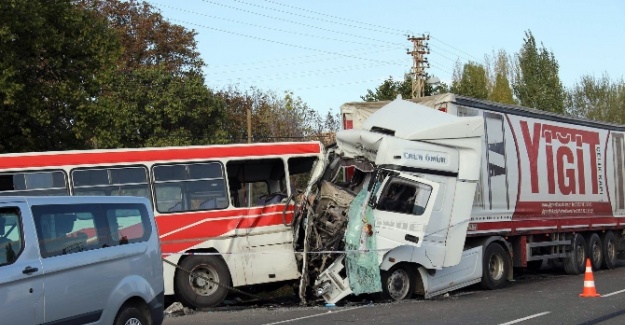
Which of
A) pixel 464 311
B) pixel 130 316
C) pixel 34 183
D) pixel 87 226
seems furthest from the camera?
pixel 34 183

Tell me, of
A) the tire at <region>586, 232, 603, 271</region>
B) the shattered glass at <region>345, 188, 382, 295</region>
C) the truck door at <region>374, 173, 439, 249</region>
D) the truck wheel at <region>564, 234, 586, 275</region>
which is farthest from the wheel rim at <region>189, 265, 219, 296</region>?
the tire at <region>586, 232, 603, 271</region>

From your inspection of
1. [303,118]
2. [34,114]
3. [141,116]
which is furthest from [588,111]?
[34,114]

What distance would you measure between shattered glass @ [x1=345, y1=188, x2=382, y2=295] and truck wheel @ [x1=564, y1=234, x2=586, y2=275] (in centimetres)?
908

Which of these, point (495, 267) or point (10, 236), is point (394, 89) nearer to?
point (495, 267)

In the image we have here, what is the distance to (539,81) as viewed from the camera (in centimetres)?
5394

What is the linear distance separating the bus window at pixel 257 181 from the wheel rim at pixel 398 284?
2456 mm

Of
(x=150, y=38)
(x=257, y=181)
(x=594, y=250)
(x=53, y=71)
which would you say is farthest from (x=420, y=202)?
(x=150, y=38)

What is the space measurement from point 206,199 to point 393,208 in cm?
333

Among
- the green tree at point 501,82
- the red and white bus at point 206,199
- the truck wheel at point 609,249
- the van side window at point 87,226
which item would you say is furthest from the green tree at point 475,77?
the van side window at point 87,226

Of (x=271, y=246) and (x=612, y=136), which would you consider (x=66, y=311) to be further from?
(x=612, y=136)

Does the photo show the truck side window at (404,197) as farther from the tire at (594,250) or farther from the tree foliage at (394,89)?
the tree foliage at (394,89)

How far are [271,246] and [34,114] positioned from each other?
34.7 ft

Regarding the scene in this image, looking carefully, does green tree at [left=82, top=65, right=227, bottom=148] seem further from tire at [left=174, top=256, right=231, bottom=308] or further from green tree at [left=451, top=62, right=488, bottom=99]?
tire at [left=174, top=256, right=231, bottom=308]

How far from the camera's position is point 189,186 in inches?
619
